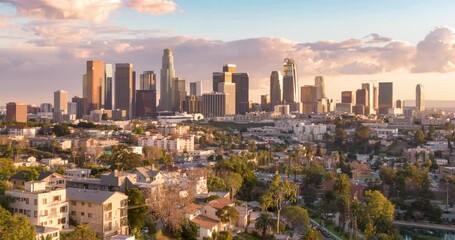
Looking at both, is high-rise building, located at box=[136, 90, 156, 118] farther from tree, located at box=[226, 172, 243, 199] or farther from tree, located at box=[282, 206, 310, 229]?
tree, located at box=[282, 206, 310, 229]

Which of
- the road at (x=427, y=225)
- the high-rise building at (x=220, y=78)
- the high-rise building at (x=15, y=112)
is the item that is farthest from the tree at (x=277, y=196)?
the high-rise building at (x=220, y=78)

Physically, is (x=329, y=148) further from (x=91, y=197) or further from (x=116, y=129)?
(x=91, y=197)

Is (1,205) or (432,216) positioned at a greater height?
(1,205)

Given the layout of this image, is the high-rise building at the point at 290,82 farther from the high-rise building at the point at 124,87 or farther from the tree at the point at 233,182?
the tree at the point at 233,182

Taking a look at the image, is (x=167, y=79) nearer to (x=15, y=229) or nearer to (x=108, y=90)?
(x=108, y=90)

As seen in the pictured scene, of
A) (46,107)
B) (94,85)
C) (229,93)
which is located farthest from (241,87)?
(46,107)

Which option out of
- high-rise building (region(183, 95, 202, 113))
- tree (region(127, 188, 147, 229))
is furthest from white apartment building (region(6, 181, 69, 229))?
high-rise building (region(183, 95, 202, 113))

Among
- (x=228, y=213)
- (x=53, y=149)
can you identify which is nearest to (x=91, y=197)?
(x=228, y=213)
